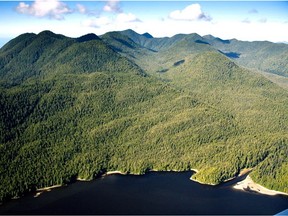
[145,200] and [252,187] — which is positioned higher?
[145,200]

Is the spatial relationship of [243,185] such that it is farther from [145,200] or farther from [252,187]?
[145,200]

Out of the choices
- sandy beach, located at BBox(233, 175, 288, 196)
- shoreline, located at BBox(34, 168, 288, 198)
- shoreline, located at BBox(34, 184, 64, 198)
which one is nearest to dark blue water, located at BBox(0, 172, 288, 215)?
shoreline, located at BBox(34, 184, 64, 198)

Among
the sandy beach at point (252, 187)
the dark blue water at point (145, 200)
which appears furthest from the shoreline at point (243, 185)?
the dark blue water at point (145, 200)

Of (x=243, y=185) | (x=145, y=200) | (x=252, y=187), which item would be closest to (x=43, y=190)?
(x=145, y=200)

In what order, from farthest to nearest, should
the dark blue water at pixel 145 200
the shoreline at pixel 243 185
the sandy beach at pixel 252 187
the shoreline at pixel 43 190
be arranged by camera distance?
1. the sandy beach at pixel 252 187
2. the shoreline at pixel 243 185
3. the shoreline at pixel 43 190
4. the dark blue water at pixel 145 200

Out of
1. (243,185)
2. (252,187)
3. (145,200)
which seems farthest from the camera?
(243,185)

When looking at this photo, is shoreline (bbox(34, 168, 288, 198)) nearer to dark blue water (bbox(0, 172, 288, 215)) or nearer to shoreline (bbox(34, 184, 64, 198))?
shoreline (bbox(34, 184, 64, 198))

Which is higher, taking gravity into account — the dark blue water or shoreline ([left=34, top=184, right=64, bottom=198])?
shoreline ([left=34, top=184, right=64, bottom=198])

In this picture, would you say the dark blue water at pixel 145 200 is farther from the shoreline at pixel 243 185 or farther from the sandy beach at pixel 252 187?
the sandy beach at pixel 252 187

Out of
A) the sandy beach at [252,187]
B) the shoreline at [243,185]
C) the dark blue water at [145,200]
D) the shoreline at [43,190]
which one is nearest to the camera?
the dark blue water at [145,200]
